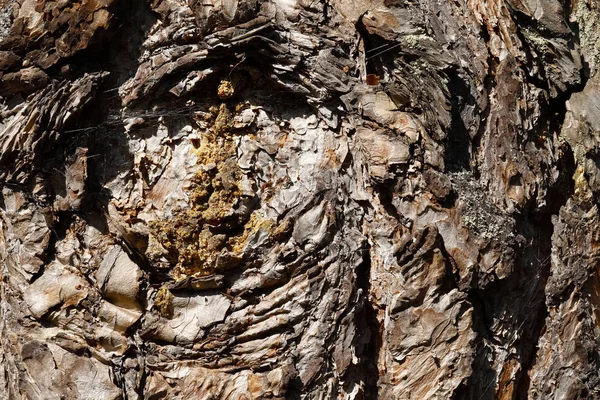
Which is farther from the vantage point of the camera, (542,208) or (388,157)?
(542,208)

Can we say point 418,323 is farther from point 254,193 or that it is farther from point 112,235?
point 112,235

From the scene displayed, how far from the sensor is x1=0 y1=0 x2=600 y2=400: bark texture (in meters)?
3.05

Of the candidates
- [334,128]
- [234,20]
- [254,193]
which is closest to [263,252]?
[254,193]

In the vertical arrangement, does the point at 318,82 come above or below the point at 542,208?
above

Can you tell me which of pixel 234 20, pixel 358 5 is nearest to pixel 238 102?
pixel 234 20

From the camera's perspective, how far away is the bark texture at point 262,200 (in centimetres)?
305

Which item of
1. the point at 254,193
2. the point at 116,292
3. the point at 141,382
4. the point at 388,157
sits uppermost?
the point at 388,157

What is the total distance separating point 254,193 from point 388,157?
22.9 inches

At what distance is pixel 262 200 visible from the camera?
10.5ft

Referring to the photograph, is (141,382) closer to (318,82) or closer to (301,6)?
(318,82)

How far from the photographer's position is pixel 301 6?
3.15 meters

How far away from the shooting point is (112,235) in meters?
3.16

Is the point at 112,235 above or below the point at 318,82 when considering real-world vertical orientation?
below

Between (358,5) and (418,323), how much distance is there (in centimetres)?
134
